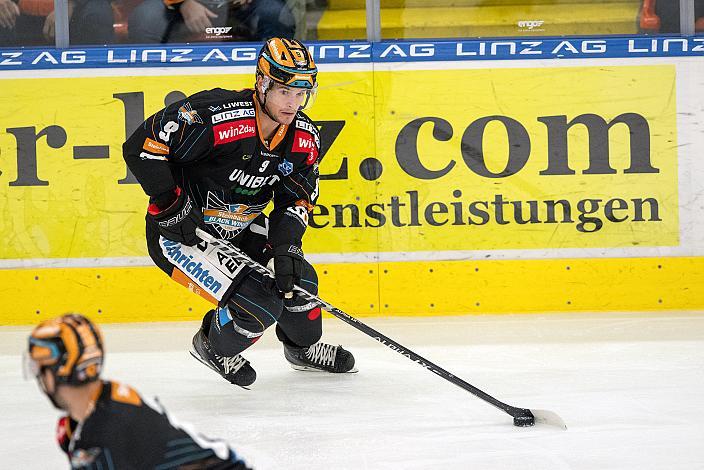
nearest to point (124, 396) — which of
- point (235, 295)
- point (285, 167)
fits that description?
point (235, 295)

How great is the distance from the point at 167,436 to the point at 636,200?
3.72 metres

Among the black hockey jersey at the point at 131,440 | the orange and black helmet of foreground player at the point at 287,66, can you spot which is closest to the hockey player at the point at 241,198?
the orange and black helmet of foreground player at the point at 287,66

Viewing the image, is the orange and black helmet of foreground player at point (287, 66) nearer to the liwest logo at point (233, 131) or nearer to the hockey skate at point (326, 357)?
the liwest logo at point (233, 131)

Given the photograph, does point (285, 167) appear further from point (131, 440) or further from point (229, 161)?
point (131, 440)

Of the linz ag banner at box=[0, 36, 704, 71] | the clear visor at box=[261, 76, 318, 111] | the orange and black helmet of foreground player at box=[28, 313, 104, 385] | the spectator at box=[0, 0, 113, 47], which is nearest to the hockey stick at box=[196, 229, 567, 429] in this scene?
the clear visor at box=[261, 76, 318, 111]

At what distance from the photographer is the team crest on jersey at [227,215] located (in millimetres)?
3402

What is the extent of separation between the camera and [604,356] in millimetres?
3752

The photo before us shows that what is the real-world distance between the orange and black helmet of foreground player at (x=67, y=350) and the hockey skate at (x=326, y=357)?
2.12 meters

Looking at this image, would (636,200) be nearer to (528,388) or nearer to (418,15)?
(418,15)

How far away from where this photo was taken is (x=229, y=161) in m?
3.32

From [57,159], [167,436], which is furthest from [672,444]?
[57,159]

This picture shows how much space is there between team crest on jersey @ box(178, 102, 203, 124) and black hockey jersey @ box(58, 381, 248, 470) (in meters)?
1.83

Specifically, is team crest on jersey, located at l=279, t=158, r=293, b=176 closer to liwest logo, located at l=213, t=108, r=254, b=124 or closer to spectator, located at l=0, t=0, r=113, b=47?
liwest logo, located at l=213, t=108, r=254, b=124

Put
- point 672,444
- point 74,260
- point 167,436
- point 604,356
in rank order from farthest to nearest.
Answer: point 74,260 < point 604,356 < point 672,444 < point 167,436
